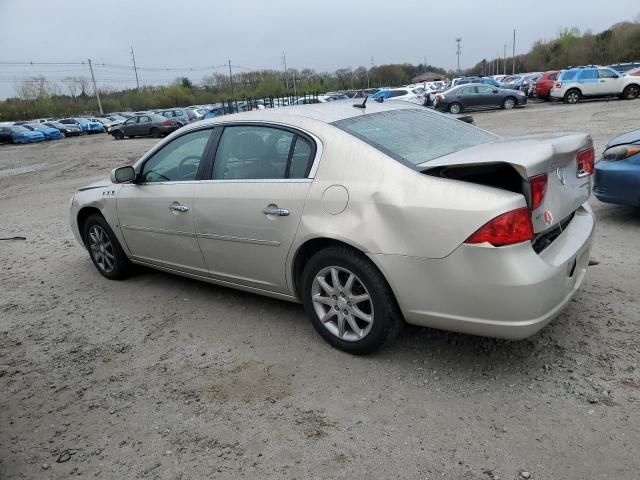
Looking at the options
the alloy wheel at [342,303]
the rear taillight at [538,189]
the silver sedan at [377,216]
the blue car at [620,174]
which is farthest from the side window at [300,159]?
the blue car at [620,174]

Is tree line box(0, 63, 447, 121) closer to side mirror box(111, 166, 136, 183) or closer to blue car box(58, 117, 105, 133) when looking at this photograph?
blue car box(58, 117, 105, 133)

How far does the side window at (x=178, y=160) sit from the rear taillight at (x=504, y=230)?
92.4 inches

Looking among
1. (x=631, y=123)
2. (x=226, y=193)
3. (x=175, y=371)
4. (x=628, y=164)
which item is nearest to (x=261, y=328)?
(x=175, y=371)

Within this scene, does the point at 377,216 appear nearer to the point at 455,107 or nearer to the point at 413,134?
the point at 413,134

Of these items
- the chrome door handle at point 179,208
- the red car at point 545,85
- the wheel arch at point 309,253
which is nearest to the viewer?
the wheel arch at point 309,253

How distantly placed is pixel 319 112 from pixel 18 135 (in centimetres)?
3719

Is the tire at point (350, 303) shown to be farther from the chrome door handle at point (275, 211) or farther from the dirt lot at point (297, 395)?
the chrome door handle at point (275, 211)

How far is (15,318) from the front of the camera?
179 inches

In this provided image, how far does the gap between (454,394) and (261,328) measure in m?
1.57

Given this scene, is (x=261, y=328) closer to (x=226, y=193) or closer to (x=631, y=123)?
(x=226, y=193)

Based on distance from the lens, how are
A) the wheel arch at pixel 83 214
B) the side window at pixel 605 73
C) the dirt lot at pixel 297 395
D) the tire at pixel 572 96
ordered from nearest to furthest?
1. the dirt lot at pixel 297 395
2. the wheel arch at pixel 83 214
3. the side window at pixel 605 73
4. the tire at pixel 572 96

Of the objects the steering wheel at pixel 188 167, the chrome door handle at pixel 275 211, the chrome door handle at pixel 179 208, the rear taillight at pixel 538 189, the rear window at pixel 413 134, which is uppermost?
the rear window at pixel 413 134

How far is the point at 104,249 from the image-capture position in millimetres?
5191

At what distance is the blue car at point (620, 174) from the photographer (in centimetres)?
511
